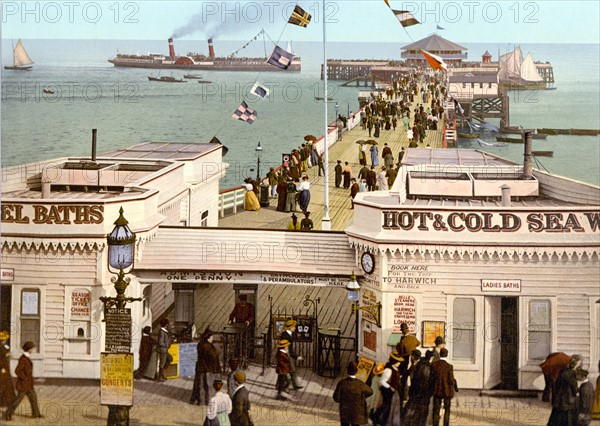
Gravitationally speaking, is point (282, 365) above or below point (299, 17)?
below

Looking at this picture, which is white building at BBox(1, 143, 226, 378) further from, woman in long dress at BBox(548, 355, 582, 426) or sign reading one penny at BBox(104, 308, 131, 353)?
woman in long dress at BBox(548, 355, 582, 426)

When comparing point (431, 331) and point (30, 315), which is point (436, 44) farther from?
point (30, 315)

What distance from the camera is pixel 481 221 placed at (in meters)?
→ 16.6

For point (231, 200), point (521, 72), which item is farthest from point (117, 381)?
point (521, 72)

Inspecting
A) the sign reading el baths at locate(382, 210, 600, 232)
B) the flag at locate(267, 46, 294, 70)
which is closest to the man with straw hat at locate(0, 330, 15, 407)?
the sign reading el baths at locate(382, 210, 600, 232)

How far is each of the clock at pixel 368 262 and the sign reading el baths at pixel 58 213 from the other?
181 inches

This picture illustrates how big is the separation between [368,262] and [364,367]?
5.96ft

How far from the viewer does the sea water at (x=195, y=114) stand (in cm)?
7125

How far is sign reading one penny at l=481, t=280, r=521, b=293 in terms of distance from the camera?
54.4 ft

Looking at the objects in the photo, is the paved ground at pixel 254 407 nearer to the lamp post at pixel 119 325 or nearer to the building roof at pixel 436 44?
the lamp post at pixel 119 325

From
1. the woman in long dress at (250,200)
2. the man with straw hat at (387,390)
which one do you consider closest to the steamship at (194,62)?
the woman in long dress at (250,200)

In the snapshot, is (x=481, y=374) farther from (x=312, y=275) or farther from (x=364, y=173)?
(x=364, y=173)

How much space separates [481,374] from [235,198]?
12.1m

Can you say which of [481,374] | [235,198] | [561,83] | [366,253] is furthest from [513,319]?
[561,83]
